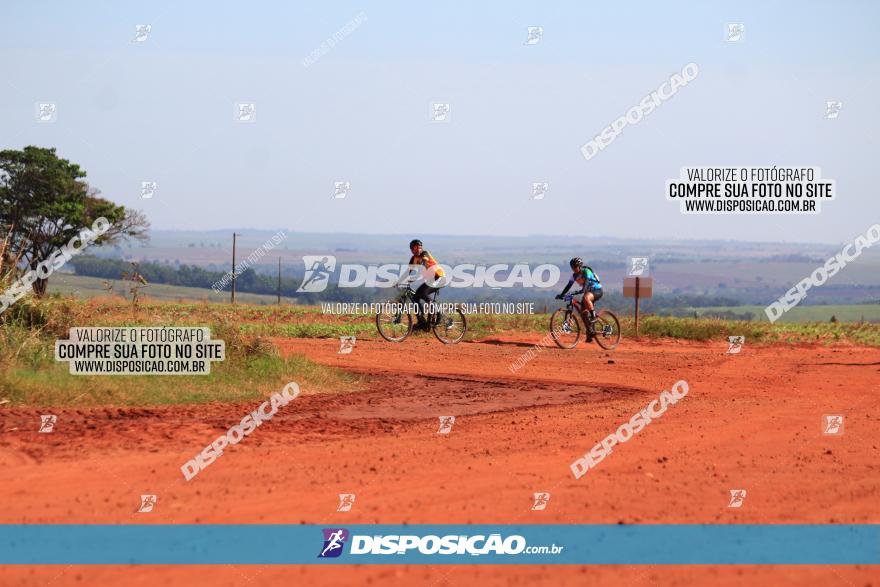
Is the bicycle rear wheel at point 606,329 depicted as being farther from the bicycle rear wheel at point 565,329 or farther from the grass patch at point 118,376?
the grass patch at point 118,376

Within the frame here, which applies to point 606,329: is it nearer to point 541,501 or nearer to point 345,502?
point 541,501

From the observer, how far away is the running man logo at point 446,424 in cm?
1241

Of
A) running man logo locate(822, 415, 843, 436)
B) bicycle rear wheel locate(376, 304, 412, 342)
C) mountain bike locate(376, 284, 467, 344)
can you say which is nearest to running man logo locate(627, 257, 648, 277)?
mountain bike locate(376, 284, 467, 344)

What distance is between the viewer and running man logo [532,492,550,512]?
8891 millimetres

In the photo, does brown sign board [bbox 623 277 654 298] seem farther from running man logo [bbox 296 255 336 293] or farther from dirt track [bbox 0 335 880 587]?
dirt track [bbox 0 335 880 587]

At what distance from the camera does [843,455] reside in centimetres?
1138

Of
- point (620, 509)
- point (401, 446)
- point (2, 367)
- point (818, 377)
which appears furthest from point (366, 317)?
point (620, 509)

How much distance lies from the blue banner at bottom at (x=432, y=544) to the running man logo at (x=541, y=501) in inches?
Result: 19.7

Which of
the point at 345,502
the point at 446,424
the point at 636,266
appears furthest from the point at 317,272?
the point at 345,502

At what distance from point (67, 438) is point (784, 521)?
7159 millimetres

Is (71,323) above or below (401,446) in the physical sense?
above

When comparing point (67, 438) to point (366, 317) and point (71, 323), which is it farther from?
point (366, 317)

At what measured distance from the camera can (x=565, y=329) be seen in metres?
23.4

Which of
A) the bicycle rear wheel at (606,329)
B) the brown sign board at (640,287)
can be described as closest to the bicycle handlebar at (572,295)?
the bicycle rear wheel at (606,329)
